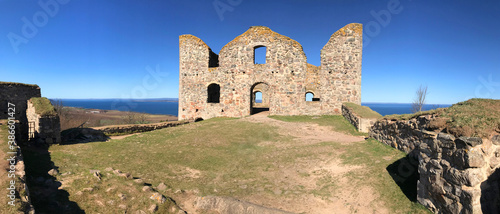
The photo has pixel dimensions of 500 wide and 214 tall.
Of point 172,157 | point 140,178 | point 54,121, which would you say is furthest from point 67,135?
point 140,178

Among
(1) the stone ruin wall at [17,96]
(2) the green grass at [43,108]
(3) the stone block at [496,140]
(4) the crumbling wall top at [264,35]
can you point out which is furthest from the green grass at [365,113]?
(1) the stone ruin wall at [17,96]

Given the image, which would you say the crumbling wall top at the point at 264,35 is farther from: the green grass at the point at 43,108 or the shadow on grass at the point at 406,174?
the shadow on grass at the point at 406,174

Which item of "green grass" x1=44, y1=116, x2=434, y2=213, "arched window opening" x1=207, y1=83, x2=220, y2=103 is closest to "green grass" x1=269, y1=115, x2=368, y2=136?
"green grass" x1=44, y1=116, x2=434, y2=213

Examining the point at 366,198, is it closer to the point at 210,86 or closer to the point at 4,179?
the point at 4,179

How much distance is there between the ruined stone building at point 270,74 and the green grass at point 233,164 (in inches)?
321

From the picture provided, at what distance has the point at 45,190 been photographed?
5.48 meters

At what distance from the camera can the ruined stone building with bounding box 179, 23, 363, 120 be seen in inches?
735

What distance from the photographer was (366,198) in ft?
17.6

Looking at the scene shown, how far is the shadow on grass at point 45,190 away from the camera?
485 cm

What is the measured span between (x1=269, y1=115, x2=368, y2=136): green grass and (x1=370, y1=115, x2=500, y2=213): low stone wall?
8.11 meters

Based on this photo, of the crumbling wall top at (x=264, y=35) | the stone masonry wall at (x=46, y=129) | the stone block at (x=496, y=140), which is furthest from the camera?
the crumbling wall top at (x=264, y=35)

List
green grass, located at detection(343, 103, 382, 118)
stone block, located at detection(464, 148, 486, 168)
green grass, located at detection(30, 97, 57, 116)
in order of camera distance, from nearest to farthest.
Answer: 1. stone block, located at detection(464, 148, 486, 168)
2. green grass, located at detection(30, 97, 57, 116)
3. green grass, located at detection(343, 103, 382, 118)

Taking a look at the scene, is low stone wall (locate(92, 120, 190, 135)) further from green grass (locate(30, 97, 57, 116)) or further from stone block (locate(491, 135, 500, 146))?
stone block (locate(491, 135, 500, 146))

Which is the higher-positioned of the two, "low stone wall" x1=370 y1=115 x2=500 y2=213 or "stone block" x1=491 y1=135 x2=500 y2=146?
"stone block" x1=491 y1=135 x2=500 y2=146
